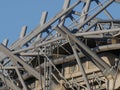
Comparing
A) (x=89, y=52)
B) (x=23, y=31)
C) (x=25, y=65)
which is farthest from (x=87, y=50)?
(x=23, y=31)

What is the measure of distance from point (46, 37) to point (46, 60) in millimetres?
1354

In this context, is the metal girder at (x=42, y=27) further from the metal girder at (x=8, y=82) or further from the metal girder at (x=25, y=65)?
the metal girder at (x=8, y=82)

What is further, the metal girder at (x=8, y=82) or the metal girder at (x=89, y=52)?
the metal girder at (x=8, y=82)

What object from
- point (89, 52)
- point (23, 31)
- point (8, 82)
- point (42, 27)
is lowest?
point (8, 82)

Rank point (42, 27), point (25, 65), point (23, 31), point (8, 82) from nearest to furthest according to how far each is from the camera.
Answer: point (25, 65)
point (42, 27)
point (8, 82)
point (23, 31)

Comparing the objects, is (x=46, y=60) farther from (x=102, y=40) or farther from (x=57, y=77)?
(x=102, y=40)

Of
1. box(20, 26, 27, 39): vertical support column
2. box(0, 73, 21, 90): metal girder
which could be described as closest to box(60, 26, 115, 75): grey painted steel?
box(0, 73, 21, 90): metal girder

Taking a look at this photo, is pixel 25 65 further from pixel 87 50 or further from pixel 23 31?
pixel 87 50

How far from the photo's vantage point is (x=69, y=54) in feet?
79.3

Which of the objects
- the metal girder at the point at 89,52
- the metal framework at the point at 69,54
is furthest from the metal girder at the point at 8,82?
the metal girder at the point at 89,52

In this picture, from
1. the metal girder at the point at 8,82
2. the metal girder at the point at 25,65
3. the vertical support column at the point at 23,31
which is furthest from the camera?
the vertical support column at the point at 23,31

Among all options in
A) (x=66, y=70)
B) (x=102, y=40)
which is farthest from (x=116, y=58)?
(x=66, y=70)

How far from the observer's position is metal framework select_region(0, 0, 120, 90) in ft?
68.3

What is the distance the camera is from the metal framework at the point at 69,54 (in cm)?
2080
